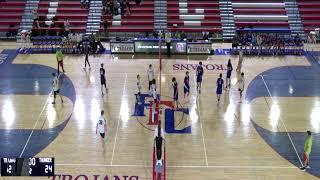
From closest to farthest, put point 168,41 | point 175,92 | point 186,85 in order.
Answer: point 175,92 → point 186,85 → point 168,41

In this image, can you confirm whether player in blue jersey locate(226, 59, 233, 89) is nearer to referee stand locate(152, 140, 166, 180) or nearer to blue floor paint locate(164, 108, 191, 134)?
blue floor paint locate(164, 108, 191, 134)

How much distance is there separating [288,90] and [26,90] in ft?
46.5

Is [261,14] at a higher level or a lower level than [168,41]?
higher

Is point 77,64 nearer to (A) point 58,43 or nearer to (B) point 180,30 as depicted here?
(A) point 58,43

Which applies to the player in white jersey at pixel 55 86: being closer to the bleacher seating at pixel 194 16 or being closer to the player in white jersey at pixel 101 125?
the player in white jersey at pixel 101 125

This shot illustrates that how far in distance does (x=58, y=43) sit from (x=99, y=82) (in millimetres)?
7696

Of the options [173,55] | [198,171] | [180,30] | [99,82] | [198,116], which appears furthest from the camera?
[180,30]

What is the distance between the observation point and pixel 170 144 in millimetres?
22656

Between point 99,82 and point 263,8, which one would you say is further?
point 263,8

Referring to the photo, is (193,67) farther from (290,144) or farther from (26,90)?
(290,144)

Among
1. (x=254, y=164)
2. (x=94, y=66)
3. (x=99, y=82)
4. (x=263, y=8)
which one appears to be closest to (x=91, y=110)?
(x=99, y=82)

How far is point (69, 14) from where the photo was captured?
39500mm

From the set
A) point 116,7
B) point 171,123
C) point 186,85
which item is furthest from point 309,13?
point 171,123

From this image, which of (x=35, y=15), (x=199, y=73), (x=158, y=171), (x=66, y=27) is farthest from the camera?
(x=35, y=15)
